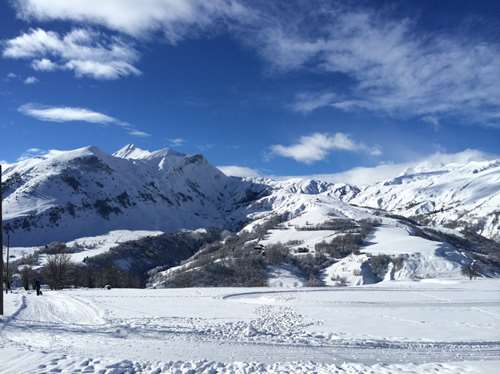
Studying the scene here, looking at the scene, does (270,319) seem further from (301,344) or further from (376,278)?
(376,278)

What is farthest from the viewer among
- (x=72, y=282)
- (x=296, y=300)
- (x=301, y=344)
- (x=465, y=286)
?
(x=72, y=282)

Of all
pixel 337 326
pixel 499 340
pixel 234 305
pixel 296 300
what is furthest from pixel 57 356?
pixel 296 300

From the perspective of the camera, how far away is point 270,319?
106 ft

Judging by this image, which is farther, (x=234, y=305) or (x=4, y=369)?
→ (x=234, y=305)

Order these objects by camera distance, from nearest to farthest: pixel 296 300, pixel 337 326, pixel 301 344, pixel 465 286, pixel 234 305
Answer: pixel 301 344 < pixel 337 326 < pixel 234 305 < pixel 296 300 < pixel 465 286

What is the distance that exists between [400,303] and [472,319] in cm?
1182

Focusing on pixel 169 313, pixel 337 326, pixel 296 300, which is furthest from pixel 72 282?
pixel 337 326

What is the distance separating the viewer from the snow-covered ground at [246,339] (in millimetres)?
17641

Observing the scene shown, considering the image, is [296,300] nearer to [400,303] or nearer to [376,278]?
[400,303]

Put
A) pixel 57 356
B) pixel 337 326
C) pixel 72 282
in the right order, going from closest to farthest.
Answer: pixel 57 356 → pixel 337 326 → pixel 72 282

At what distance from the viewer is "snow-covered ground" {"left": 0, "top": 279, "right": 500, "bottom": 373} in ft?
57.9

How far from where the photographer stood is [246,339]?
2359 cm

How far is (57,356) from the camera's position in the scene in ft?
57.7

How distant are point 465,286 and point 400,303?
27.7m
